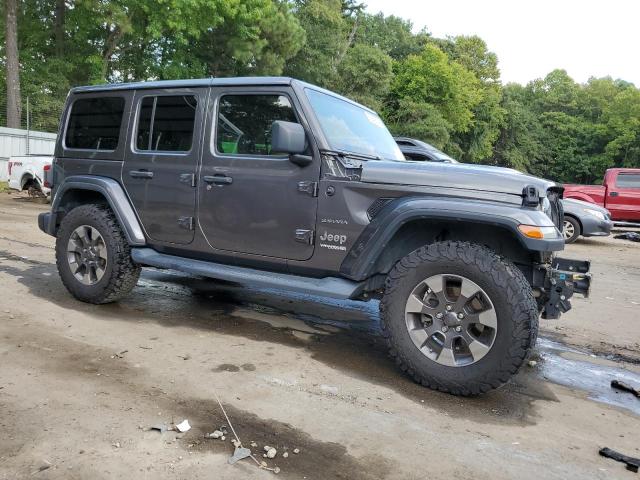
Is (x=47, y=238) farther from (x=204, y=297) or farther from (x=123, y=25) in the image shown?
(x=123, y=25)

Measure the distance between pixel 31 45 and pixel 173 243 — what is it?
2851cm

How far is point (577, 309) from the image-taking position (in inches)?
240

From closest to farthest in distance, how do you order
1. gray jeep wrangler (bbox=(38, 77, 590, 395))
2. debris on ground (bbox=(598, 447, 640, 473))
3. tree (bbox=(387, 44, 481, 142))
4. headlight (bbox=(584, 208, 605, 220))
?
debris on ground (bbox=(598, 447, 640, 473))
gray jeep wrangler (bbox=(38, 77, 590, 395))
headlight (bbox=(584, 208, 605, 220))
tree (bbox=(387, 44, 481, 142))

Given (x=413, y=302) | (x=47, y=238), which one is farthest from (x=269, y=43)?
(x=413, y=302)

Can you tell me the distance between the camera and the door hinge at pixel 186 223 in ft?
14.5

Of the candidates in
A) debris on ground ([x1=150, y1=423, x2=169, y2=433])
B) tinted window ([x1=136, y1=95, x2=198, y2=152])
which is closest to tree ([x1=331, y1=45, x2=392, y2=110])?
tinted window ([x1=136, y1=95, x2=198, y2=152])

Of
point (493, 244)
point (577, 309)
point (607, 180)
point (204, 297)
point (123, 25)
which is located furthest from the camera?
point (123, 25)

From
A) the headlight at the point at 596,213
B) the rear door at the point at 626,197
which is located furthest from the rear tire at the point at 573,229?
the rear door at the point at 626,197

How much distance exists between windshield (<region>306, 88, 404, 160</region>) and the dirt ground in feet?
5.14

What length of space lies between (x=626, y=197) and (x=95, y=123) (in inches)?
589

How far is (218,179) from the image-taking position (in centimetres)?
423

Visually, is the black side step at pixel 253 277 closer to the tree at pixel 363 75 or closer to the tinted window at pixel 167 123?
the tinted window at pixel 167 123

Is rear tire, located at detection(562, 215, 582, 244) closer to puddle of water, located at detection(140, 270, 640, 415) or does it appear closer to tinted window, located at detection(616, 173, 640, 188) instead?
tinted window, located at detection(616, 173, 640, 188)

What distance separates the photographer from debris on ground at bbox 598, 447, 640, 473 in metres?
2.64
